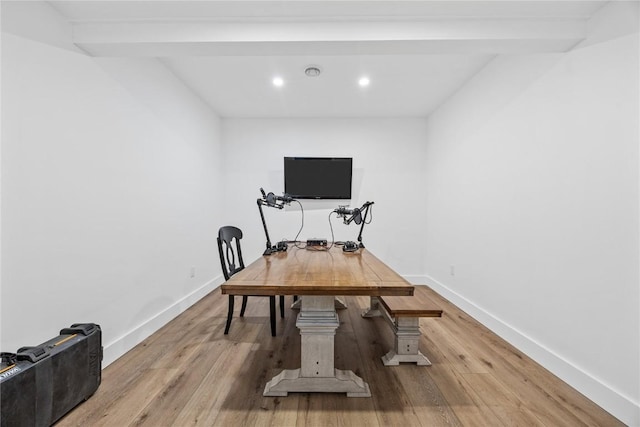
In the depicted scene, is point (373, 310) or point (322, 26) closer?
point (322, 26)

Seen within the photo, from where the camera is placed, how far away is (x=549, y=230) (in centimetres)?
184

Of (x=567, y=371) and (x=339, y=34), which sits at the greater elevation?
(x=339, y=34)

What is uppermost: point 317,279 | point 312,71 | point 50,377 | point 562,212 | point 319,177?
point 312,71

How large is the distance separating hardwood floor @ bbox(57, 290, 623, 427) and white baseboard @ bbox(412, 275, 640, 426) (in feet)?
0.17

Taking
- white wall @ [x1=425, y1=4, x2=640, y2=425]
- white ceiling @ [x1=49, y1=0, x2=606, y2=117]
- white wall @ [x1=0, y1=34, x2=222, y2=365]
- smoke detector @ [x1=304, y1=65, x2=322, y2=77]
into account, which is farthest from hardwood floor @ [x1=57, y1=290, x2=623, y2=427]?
smoke detector @ [x1=304, y1=65, x2=322, y2=77]

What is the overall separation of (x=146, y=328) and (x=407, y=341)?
7.20 ft

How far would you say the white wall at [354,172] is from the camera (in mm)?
3818

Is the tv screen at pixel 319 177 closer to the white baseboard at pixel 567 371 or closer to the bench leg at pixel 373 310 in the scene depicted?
the bench leg at pixel 373 310

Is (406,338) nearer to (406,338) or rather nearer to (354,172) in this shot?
(406,338)

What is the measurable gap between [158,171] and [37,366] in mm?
1720

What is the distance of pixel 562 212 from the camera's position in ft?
5.73

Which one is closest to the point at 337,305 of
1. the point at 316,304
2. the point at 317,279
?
the point at 316,304

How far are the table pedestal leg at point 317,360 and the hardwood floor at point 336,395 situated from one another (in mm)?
50

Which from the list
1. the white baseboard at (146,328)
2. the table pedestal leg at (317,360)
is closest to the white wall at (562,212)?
the table pedestal leg at (317,360)
